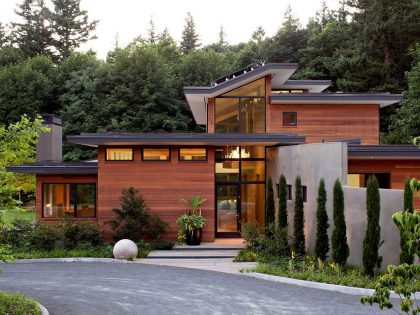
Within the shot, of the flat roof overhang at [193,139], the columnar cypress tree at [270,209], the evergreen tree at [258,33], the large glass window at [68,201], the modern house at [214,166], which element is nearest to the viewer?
the flat roof overhang at [193,139]

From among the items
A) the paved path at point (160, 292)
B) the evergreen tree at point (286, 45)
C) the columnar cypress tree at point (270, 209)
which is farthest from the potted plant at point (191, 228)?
the evergreen tree at point (286, 45)

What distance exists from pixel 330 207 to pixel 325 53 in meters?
34.2

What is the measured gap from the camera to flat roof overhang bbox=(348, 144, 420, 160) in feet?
59.1

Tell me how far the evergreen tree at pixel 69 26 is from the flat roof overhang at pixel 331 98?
119 feet

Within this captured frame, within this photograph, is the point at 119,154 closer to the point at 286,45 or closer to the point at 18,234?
the point at 18,234

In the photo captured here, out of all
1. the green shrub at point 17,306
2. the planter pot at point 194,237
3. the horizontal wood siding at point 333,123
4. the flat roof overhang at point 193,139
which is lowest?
the green shrub at point 17,306

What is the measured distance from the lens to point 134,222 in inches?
733

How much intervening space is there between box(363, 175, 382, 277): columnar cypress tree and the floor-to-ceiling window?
8556 mm

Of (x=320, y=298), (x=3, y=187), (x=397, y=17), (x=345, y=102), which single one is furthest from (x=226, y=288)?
(x=397, y=17)

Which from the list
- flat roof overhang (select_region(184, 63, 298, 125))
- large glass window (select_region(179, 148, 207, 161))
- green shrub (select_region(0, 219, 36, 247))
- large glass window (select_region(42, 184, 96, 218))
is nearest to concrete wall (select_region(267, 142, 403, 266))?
large glass window (select_region(179, 148, 207, 161))

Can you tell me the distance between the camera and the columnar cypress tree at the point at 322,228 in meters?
14.8

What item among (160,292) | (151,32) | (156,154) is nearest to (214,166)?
(156,154)

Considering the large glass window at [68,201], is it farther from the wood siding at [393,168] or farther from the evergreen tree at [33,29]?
the evergreen tree at [33,29]

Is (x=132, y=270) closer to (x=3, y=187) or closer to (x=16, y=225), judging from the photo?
(x=16, y=225)
